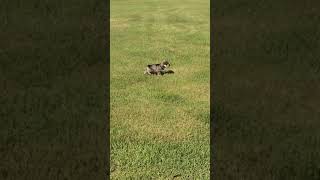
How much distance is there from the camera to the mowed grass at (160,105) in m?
10.8

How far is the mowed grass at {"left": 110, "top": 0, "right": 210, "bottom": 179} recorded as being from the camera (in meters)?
10.8
